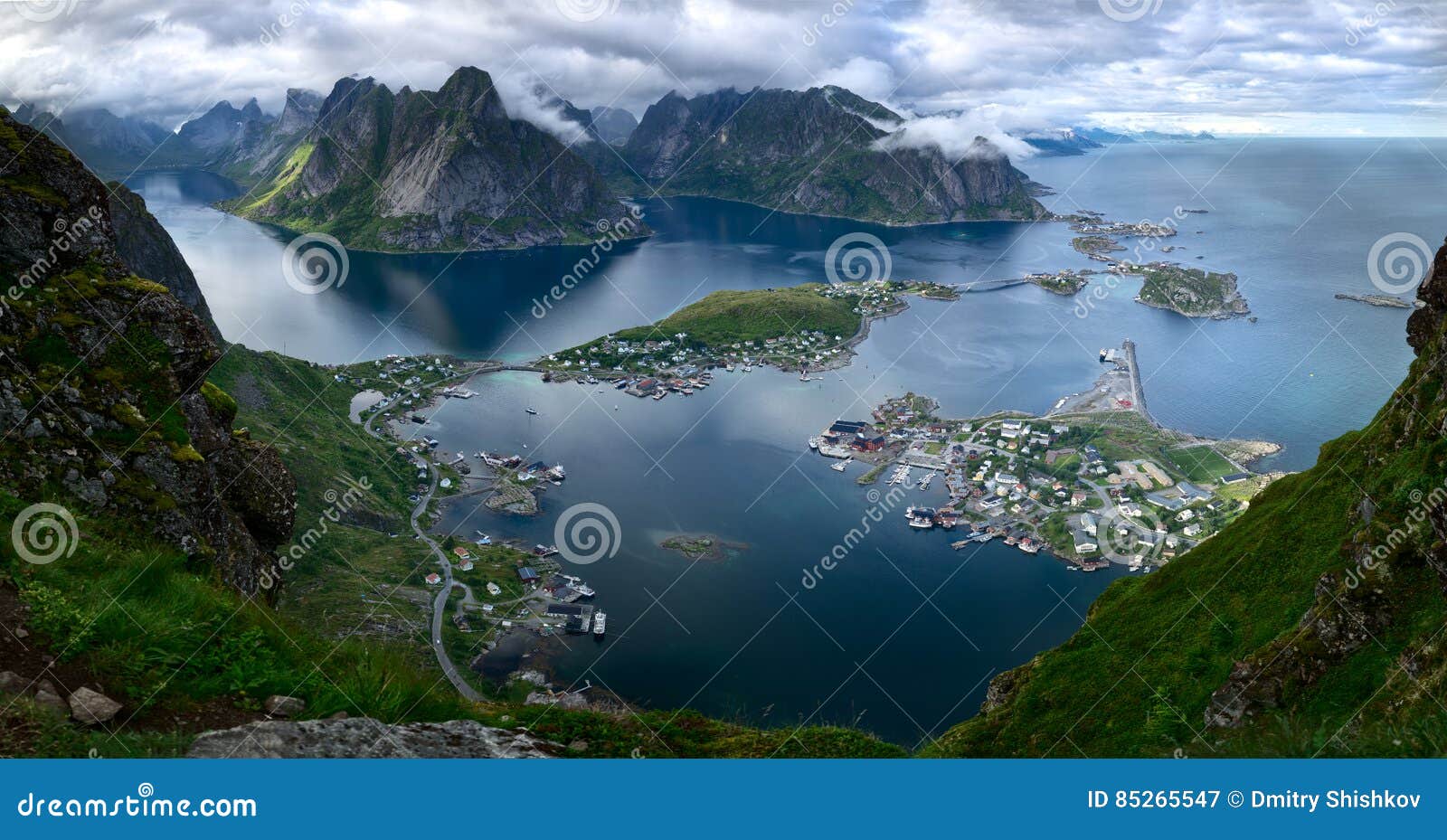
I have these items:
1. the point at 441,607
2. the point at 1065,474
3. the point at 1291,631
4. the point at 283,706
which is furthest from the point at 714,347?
the point at 283,706

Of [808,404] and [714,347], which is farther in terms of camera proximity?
[714,347]

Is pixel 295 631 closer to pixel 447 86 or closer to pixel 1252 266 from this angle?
pixel 1252 266

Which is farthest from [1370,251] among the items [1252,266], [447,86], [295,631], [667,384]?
[447,86]

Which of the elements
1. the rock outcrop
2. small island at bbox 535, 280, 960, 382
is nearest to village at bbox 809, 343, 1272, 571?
small island at bbox 535, 280, 960, 382

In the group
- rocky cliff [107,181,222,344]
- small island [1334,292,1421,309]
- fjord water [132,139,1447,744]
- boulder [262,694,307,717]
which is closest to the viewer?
boulder [262,694,307,717]

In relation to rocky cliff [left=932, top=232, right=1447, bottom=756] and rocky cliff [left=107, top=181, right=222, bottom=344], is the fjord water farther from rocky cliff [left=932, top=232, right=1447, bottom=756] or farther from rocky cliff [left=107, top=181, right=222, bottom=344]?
rocky cliff [left=107, top=181, right=222, bottom=344]

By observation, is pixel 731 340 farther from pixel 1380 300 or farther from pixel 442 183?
pixel 442 183

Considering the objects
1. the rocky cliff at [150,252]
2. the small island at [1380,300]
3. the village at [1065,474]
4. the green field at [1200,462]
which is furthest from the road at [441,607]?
the small island at [1380,300]
